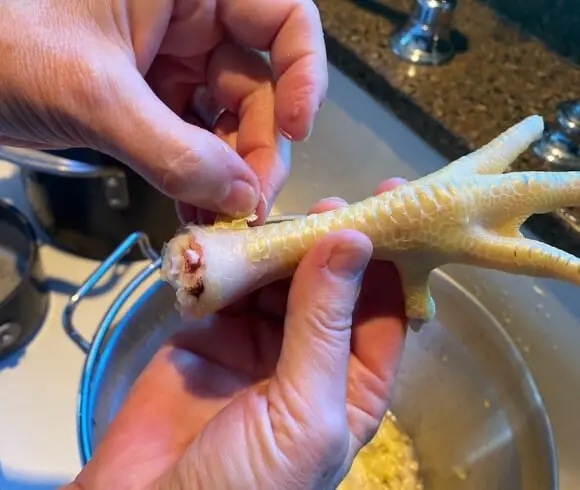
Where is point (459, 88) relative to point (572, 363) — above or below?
above

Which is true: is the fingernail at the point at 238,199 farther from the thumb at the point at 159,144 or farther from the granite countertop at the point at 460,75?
the granite countertop at the point at 460,75

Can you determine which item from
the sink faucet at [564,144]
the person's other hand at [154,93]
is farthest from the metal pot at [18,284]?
the sink faucet at [564,144]

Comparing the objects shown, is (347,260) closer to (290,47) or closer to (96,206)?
(290,47)

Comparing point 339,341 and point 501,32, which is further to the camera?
point 501,32

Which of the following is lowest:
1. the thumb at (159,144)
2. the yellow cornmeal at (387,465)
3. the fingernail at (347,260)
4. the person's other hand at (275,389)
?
the yellow cornmeal at (387,465)

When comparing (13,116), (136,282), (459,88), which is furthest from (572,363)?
(13,116)

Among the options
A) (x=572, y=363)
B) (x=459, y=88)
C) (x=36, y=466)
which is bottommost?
(x=36, y=466)

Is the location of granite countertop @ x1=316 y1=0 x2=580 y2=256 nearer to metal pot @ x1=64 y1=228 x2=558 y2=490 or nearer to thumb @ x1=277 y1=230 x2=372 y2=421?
metal pot @ x1=64 y1=228 x2=558 y2=490

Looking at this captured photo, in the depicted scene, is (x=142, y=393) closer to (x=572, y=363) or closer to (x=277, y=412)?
(x=277, y=412)
